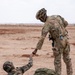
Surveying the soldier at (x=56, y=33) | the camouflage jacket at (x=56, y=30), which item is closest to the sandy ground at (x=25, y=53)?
the soldier at (x=56, y=33)

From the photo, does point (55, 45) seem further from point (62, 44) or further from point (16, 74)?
point (16, 74)

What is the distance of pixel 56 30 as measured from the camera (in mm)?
10125

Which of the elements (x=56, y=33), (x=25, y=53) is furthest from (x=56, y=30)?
(x=25, y=53)

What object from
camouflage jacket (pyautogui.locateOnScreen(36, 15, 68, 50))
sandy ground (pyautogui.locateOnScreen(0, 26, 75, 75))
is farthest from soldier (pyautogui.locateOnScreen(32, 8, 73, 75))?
sandy ground (pyautogui.locateOnScreen(0, 26, 75, 75))

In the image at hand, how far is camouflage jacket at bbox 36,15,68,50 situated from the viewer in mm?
9984

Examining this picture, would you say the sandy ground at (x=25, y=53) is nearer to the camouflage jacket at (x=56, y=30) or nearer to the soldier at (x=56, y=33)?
the soldier at (x=56, y=33)

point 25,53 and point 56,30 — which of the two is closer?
point 56,30

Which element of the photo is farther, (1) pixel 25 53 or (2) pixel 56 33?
(1) pixel 25 53

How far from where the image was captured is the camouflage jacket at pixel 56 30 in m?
9.98

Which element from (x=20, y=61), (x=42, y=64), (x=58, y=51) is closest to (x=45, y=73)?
(x=58, y=51)

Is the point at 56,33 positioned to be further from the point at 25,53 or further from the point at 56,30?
the point at 25,53

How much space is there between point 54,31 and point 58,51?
531 mm

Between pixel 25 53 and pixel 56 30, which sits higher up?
pixel 56 30

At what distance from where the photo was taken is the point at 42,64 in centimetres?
1678
